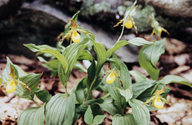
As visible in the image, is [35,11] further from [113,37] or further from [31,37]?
[113,37]

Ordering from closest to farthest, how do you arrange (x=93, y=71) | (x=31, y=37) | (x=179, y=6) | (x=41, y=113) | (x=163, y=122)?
1. (x=41, y=113)
2. (x=93, y=71)
3. (x=163, y=122)
4. (x=179, y=6)
5. (x=31, y=37)

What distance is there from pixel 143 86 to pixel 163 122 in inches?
20.0

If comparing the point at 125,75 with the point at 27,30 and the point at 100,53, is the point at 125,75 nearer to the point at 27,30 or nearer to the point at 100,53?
the point at 100,53

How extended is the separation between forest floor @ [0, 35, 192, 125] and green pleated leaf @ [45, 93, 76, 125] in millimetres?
446

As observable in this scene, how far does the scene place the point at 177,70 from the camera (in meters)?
2.01

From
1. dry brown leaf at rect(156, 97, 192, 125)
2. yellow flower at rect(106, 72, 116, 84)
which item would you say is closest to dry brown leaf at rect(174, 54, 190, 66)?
dry brown leaf at rect(156, 97, 192, 125)

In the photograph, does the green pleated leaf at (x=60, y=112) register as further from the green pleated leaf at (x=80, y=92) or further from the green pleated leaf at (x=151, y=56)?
the green pleated leaf at (x=151, y=56)

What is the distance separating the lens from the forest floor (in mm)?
1390

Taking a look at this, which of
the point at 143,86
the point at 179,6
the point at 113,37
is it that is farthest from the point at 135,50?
the point at 143,86

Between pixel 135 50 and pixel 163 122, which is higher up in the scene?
pixel 135 50

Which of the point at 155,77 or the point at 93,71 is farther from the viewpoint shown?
the point at 155,77

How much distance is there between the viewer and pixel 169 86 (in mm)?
1876

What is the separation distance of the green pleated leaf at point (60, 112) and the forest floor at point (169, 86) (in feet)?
1.46

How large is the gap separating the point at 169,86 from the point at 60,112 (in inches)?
57.6
